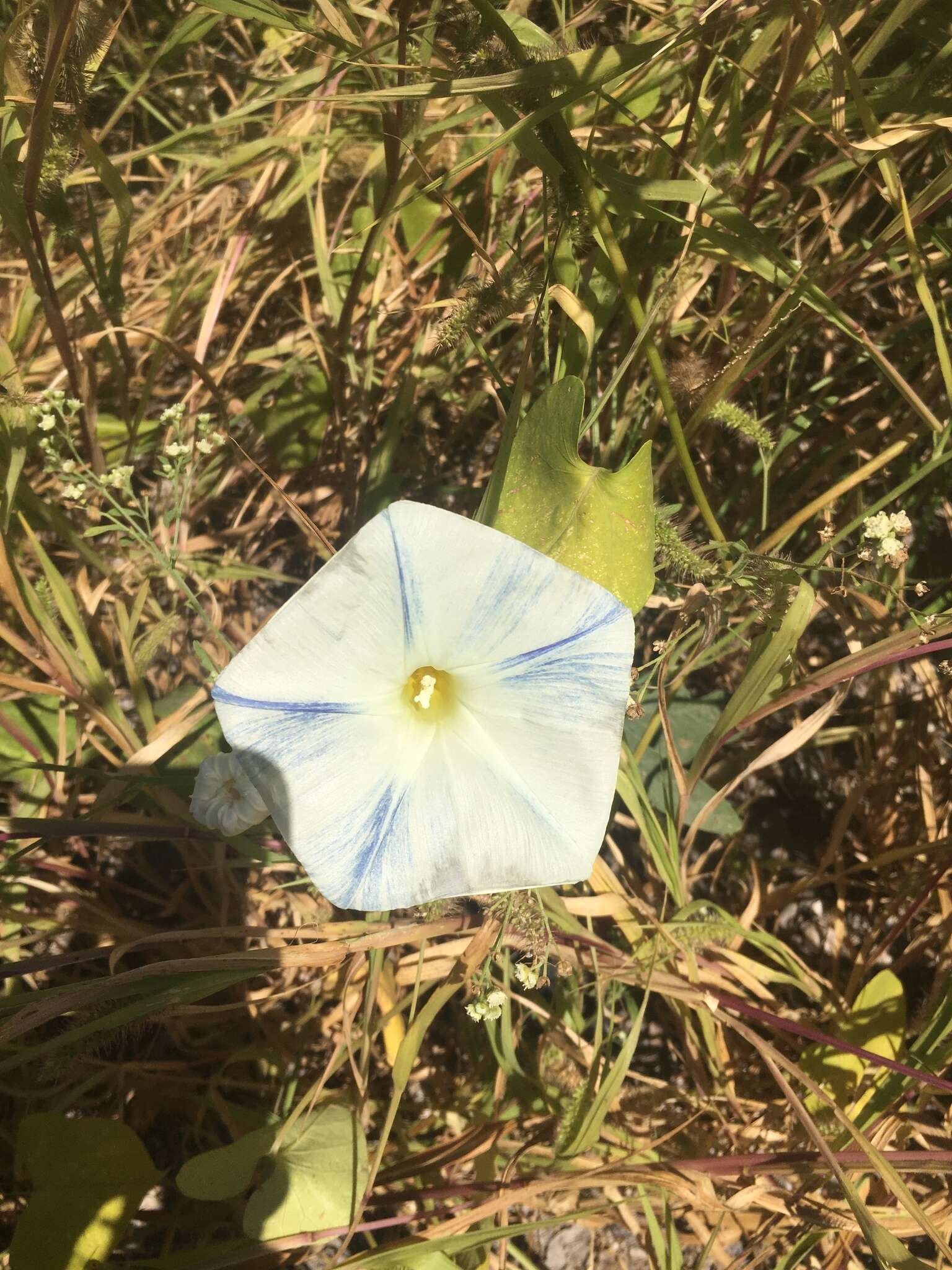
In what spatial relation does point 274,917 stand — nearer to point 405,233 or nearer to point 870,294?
point 405,233

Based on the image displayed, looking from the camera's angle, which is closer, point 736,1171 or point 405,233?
point 736,1171

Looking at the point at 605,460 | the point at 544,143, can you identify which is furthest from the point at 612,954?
the point at 544,143

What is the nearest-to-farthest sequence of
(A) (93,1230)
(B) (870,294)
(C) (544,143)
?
(C) (544,143) < (A) (93,1230) < (B) (870,294)

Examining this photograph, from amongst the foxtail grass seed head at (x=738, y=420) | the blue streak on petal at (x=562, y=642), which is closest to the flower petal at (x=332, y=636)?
the blue streak on petal at (x=562, y=642)

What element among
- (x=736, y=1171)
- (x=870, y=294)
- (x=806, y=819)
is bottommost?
(x=736, y=1171)

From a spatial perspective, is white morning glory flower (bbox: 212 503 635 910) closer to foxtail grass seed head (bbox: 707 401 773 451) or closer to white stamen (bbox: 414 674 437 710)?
white stamen (bbox: 414 674 437 710)

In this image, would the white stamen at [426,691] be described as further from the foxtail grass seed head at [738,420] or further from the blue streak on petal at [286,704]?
the foxtail grass seed head at [738,420]

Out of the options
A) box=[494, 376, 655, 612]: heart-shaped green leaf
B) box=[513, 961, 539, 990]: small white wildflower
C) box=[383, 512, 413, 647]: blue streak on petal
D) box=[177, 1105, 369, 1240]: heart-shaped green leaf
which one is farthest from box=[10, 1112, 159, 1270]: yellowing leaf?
box=[494, 376, 655, 612]: heart-shaped green leaf
